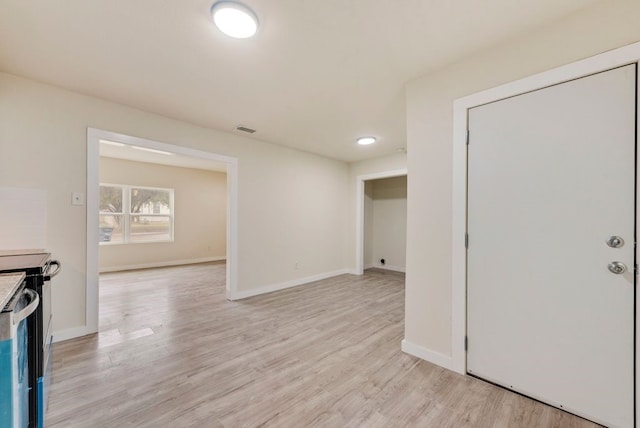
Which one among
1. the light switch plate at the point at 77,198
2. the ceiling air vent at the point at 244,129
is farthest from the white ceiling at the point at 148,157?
the light switch plate at the point at 77,198

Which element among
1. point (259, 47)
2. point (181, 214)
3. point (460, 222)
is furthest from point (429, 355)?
point (181, 214)

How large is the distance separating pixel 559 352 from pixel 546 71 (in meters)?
1.78

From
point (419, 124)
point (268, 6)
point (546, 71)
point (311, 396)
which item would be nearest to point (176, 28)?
point (268, 6)

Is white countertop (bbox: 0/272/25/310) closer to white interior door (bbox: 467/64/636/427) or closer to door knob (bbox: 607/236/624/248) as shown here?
white interior door (bbox: 467/64/636/427)

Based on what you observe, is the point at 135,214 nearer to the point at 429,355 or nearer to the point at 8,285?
the point at 8,285

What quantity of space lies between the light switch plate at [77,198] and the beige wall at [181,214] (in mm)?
3865

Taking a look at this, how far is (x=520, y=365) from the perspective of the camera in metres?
1.78

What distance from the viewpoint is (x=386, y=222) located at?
6414mm

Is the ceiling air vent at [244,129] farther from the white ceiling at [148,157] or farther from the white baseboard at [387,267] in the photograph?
the white baseboard at [387,267]

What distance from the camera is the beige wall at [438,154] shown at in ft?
5.64

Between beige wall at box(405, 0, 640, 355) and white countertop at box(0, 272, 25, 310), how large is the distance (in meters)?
2.38

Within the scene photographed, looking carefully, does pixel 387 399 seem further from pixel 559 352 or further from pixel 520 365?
pixel 559 352

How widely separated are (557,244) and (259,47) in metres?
2.42

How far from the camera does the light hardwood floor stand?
5.21 feet
